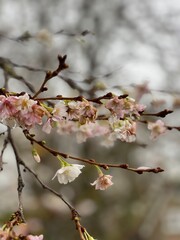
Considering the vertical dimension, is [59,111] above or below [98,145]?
below

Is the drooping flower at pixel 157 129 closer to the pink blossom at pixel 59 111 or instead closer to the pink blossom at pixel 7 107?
the pink blossom at pixel 59 111

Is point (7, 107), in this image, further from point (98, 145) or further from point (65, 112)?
point (98, 145)

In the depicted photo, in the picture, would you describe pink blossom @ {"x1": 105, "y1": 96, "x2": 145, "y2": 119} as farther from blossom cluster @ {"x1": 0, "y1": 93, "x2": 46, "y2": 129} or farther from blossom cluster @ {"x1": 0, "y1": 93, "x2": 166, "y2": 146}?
blossom cluster @ {"x1": 0, "y1": 93, "x2": 46, "y2": 129}

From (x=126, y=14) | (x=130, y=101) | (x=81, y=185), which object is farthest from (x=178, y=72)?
(x=130, y=101)

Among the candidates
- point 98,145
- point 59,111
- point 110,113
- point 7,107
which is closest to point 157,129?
point 110,113

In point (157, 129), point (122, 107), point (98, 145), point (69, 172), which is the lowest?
point (69, 172)

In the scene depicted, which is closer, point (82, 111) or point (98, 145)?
point (82, 111)

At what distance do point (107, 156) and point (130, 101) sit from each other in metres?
6.73

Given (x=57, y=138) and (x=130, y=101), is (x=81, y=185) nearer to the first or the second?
(x=57, y=138)

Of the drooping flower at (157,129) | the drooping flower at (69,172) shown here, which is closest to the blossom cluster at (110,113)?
the drooping flower at (69,172)

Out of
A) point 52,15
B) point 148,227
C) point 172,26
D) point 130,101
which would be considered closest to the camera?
point 130,101

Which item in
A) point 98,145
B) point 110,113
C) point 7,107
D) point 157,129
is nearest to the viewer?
point 7,107

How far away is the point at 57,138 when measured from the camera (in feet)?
24.4

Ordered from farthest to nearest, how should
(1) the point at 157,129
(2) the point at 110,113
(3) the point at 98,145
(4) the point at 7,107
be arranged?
1. (3) the point at 98,145
2. (1) the point at 157,129
3. (2) the point at 110,113
4. (4) the point at 7,107
